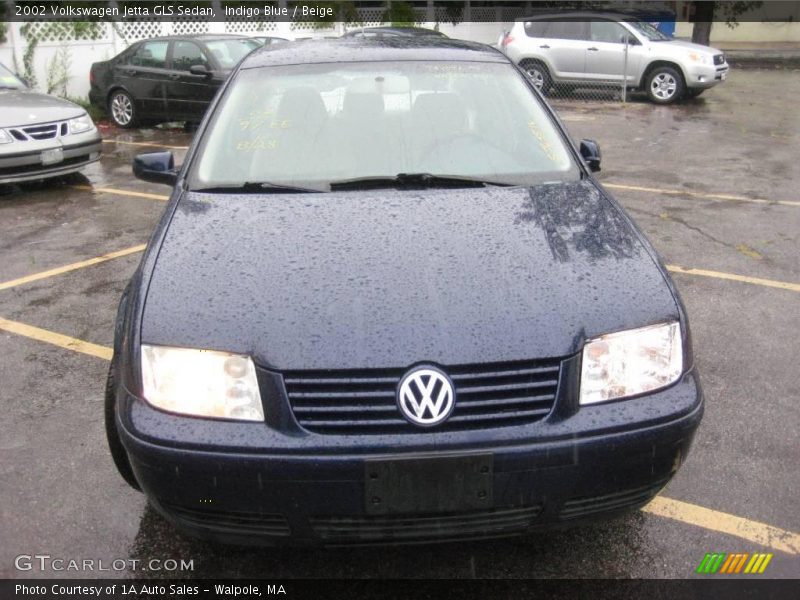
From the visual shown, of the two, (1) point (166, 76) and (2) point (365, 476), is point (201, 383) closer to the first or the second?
(2) point (365, 476)

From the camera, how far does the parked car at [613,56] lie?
14656mm

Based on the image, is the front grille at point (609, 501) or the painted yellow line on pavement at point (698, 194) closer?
the front grille at point (609, 501)

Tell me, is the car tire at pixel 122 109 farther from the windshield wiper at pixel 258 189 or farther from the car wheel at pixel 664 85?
the windshield wiper at pixel 258 189

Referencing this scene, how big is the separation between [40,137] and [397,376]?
24.0 feet

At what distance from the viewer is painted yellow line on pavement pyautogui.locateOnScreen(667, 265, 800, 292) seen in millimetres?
5293

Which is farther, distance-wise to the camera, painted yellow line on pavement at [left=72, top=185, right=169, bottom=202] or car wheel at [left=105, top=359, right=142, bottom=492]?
painted yellow line on pavement at [left=72, top=185, right=169, bottom=202]

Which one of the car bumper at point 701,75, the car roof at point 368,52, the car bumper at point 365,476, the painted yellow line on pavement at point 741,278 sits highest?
the car roof at point 368,52

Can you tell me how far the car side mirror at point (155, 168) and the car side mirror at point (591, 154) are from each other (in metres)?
2.03

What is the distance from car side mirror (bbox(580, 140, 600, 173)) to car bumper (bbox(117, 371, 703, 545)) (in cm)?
185

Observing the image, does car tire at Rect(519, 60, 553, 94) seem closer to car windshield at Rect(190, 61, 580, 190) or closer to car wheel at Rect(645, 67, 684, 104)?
car wheel at Rect(645, 67, 684, 104)

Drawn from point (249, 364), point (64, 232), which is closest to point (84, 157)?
point (64, 232)

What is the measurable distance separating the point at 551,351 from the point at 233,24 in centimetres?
1784

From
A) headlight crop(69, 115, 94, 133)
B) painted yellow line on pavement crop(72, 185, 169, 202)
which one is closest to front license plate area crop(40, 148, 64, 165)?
headlight crop(69, 115, 94, 133)

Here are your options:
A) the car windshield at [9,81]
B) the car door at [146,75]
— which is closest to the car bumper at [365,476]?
the car windshield at [9,81]
